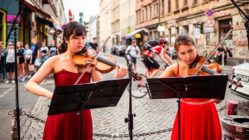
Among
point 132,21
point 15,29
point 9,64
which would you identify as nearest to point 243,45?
point 9,64

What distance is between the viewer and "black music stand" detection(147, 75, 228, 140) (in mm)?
3561

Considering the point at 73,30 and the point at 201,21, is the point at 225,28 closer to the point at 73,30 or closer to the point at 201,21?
the point at 201,21

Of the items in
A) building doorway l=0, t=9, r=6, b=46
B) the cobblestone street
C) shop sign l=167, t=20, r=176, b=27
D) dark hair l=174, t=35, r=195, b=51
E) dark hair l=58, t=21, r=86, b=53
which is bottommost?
the cobblestone street

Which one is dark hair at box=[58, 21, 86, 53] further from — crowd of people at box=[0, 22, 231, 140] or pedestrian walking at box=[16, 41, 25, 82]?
pedestrian walking at box=[16, 41, 25, 82]

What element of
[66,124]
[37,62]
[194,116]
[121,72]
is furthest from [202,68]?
[37,62]

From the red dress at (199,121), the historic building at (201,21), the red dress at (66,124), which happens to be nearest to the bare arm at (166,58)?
the historic building at (201,21)

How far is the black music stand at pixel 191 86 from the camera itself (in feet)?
11.7

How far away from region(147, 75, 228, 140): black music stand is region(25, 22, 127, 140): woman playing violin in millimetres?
691

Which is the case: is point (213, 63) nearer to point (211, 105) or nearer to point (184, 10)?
point (211, 105)

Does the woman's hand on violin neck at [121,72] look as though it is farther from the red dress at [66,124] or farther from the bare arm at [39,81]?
the bare arm at [39,81]

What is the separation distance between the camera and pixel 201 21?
31.9 metres

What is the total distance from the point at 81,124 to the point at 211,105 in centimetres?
136

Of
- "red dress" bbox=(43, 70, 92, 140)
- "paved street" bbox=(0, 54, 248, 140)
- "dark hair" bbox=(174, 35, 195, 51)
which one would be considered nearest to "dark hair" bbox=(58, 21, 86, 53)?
"red dress" bbox=(43, 70, 92, 140)

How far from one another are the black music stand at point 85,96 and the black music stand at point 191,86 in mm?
361
